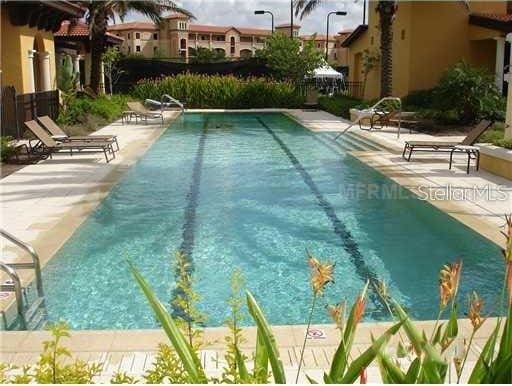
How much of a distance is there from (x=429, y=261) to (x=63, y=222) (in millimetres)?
4636

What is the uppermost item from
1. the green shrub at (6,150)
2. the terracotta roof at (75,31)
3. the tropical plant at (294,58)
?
the terracotta roof at (75,31)

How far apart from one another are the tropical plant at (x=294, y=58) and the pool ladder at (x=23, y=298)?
27191mm

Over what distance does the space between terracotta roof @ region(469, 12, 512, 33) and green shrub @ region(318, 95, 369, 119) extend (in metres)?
4.94

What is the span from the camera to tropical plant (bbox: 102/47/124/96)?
30.1 meters

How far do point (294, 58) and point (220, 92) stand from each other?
448cm

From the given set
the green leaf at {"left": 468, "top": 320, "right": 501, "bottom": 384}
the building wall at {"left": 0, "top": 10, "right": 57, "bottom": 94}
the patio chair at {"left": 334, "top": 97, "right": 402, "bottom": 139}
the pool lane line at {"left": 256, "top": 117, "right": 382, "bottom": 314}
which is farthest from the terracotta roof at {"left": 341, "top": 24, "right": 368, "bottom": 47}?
the green leaf at {"left": 468, "top": 320, "right": 501, "bottom": 384}

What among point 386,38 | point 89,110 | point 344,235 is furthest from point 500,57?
point 344,235

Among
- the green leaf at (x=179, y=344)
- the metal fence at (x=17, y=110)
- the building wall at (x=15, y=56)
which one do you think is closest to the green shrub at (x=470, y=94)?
the metal fence at (x=17, y=110)

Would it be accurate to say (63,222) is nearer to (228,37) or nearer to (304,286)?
(304,286)

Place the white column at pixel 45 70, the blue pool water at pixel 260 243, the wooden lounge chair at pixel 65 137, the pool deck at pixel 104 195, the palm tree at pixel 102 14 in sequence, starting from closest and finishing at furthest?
the pool deck at pixel 104 195
the blue pool water at pixel 260 243
the wooden lounge chair at pixel 65 137
the white column at pixel 45 70
the palm tree at pixel 102 14

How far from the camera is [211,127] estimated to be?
21766mm

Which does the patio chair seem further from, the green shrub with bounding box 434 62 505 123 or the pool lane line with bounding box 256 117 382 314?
the pool lane line with bounding box 256 117 382 314

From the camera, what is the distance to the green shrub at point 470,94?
57.0 feet

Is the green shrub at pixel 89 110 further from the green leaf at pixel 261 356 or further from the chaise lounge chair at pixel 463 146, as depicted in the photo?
the green leaf at pixel 261 356
